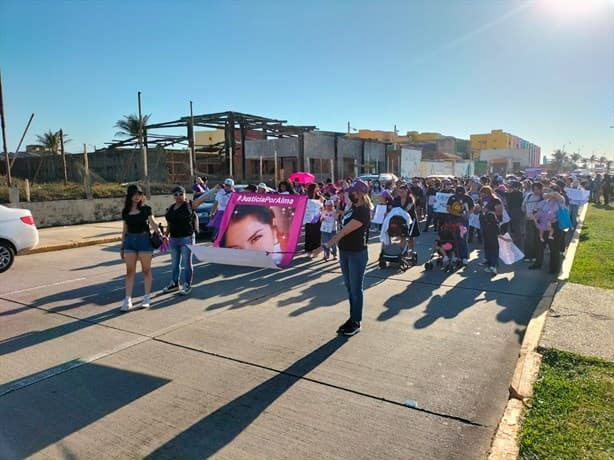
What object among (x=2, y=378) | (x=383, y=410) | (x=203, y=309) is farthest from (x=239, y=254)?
(x=383, y=410)

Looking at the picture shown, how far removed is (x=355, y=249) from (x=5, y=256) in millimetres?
7593

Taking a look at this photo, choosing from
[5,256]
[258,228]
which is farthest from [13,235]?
[258,228]

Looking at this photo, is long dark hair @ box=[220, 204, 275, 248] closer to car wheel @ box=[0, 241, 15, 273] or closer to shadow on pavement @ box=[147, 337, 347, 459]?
car wheel @ box=[0, 241, 15, 273]

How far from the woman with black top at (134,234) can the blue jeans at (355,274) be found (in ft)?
9.13

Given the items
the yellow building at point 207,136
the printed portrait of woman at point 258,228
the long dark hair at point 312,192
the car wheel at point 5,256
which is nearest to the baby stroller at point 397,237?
the printed portrait of woman at point 258,228

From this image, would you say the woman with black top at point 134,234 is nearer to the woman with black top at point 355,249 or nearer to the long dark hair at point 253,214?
the woman with black top at point 355,249

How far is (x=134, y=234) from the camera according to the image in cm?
648

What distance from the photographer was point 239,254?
782 cm

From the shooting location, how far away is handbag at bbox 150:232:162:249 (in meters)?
6.54

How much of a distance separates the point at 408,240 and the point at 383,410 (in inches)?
253

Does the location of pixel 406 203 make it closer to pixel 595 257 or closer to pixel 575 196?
pixel 595 257

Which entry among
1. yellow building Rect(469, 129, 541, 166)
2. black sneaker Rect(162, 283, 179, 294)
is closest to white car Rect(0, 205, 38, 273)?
black sneaker Rect(162, 283, 179, 294)

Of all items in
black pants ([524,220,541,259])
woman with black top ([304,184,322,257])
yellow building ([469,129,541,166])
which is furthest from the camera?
yellow building ([469,129,541,166])

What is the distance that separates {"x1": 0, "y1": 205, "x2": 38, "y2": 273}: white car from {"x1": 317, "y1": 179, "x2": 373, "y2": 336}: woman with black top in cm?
717
